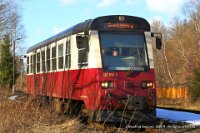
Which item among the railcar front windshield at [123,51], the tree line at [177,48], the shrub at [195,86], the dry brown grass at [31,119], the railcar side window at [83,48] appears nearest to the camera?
the dry brown grass at [31,119]

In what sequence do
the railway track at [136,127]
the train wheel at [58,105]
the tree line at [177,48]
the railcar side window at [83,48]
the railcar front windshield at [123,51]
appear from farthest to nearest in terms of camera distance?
the tree line at [177,48] → the train wheel at [58,105] → the railcar side window at [83,48] → the railcar front windshield at [123,51] → the railway track at [136,127]

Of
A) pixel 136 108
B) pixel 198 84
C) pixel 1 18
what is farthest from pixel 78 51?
pixel 1 18

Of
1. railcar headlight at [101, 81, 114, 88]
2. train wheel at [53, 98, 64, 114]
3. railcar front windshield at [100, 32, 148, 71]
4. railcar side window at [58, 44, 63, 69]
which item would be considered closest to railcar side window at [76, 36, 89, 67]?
railcar front windshield at [100, 32, 148, 71]

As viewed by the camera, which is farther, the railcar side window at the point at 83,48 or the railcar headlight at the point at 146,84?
the railcar side window at the point at 83,48

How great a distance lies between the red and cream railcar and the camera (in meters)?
12.2

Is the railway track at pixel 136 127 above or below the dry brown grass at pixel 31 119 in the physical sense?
below

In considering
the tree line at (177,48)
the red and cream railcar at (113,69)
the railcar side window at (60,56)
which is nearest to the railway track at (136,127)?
the red and cream railcar at (113,69)

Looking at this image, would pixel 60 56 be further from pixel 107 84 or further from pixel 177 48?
pixel 177 48

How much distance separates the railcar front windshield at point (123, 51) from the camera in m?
Answer: 12.6

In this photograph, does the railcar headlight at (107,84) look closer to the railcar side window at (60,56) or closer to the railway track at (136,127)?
the railway track at (136,127)

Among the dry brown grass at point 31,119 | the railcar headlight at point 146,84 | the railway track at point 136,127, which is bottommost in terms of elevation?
the railway track at point 136,127

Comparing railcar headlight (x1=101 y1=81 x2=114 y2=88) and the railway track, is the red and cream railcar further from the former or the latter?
the railway track

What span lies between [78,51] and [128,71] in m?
A: 1.92

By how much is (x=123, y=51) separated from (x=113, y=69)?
66cm
